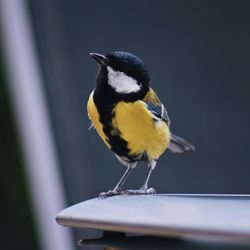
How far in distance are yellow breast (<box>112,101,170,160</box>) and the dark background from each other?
0.66m

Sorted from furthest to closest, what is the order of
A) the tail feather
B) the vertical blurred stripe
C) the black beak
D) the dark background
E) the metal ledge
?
1. the vertical blurred stripe
2. the dark background
3. the tail feather
4. the black beak
5. the metal ledge

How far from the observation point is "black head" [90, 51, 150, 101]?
1267 mm

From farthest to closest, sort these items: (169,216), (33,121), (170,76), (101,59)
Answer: (33,121) → (170,76) → (101,59) → (169,216)

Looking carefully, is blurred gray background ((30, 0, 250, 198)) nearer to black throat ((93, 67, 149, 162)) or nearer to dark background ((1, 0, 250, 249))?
dark background ((1, 0, 250, 249))

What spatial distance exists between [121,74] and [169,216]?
65 cm

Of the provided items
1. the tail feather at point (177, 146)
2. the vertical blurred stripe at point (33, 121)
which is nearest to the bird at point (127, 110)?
the tail feather at point (177, 146)

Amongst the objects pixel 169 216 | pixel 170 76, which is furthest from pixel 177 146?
pixel 169 216

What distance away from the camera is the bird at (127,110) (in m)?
1.28

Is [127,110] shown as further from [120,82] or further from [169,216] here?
[169,216]

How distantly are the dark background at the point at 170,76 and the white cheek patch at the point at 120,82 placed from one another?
0.75 meters

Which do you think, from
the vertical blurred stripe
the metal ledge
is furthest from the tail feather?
the vertical blurred stripe

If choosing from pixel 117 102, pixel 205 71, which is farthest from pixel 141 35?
pixel 117 102

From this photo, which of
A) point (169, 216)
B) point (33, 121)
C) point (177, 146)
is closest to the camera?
point (169, 216)

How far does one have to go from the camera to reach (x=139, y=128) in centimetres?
135
